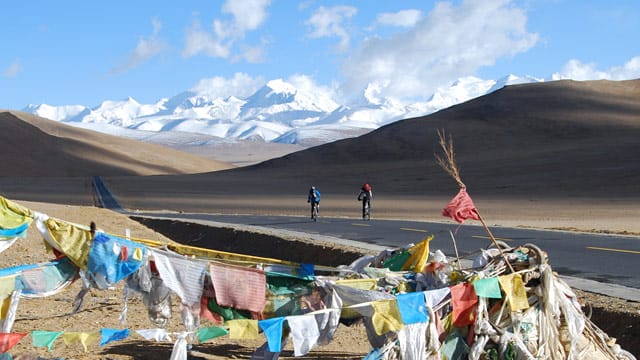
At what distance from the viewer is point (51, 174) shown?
10162cm

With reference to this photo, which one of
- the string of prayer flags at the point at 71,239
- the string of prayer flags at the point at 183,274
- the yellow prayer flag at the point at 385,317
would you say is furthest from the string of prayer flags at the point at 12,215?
the yellow prayer flag at the point at 385,317

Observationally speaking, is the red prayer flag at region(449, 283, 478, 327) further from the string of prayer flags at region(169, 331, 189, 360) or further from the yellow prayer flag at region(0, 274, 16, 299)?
the yellow prayer flag at region(0, 274, 16, 299)

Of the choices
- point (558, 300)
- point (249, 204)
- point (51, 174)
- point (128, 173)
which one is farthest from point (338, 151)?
point (558, 300)

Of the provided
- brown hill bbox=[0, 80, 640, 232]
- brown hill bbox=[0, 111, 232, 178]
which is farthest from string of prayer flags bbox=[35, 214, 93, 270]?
brown hill bbox=[0, 111, 232, 178]

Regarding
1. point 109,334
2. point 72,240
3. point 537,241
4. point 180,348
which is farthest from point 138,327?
point 537,241

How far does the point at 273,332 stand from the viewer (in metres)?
6.29

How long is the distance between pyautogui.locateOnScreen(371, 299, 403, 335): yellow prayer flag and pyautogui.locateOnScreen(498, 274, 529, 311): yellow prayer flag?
1.00 meters

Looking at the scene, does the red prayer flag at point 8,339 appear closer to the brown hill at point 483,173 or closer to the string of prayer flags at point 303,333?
the string of prayer flags at point 303,333

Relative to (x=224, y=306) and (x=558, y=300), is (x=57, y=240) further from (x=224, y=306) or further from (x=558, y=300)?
(x=558, y=300)

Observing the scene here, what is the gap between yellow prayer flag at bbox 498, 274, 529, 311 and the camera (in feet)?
23.0

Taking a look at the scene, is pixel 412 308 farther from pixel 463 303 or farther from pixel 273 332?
pixel 273 332

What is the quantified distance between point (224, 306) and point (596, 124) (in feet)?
304

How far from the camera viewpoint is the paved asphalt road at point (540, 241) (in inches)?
582

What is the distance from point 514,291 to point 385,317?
1219mm
